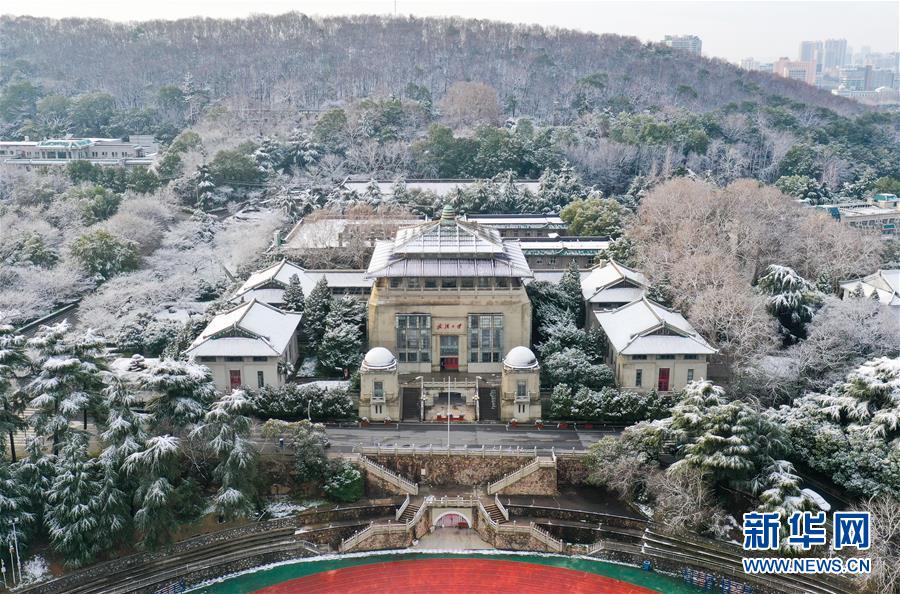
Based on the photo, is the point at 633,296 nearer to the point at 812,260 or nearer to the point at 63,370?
the point at 812,260

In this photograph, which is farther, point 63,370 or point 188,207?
point 188,207

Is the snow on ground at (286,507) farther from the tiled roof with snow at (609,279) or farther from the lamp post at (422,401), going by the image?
the tiled roof with snow at (609,279)

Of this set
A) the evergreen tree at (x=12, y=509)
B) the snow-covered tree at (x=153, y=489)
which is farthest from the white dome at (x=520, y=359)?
the evergreen tree at (x=12, y=509)

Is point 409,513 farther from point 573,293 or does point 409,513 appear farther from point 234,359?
point 573,293

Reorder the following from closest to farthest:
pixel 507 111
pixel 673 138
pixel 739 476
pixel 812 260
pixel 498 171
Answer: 1. pixel 739 476
2. pixel 812 260
3. pixel 498 171
4. pixel 673 138
5. pixel 507 111

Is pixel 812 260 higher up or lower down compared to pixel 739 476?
higher up

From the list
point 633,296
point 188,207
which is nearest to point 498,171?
point 188,207

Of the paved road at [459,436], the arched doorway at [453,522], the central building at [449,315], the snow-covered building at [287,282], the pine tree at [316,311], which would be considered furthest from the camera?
the snow-covered building at [287,282]
